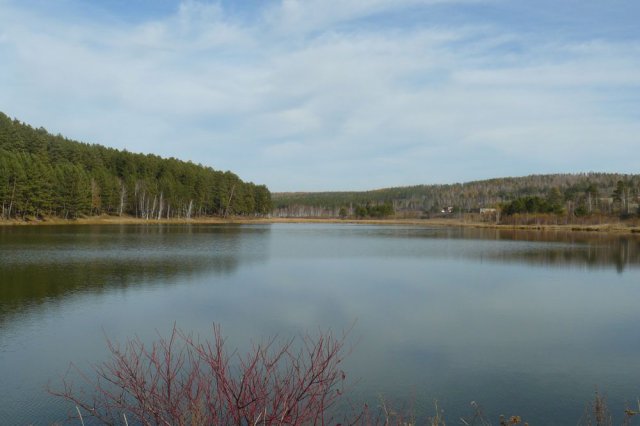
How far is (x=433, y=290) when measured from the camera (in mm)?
17547

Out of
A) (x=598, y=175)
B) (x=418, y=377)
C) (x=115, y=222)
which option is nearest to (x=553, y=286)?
(x=418, y=377)

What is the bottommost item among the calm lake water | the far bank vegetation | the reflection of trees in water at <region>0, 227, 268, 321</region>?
the calm lake water

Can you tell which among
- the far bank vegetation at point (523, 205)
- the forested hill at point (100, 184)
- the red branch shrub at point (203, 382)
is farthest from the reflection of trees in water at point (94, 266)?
the far bank vegetation at point (523, 205)

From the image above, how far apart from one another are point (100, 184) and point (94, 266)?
5433cm

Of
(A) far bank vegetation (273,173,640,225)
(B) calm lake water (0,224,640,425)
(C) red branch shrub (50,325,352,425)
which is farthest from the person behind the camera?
(A) far bank vegetation (273,173,640,225)

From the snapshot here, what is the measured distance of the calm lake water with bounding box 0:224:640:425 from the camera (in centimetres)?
780

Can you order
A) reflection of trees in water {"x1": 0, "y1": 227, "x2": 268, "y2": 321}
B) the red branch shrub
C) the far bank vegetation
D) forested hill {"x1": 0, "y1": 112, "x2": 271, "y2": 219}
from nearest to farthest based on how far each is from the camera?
the red branch shrub
reflection of trees in water {"x1": 0, "y1": 227, "x2": 268, "y2": 321}
forested hill {"x1": 0, "y1": 112, "x2": 271, "y2": 219}
the far bank vegetation

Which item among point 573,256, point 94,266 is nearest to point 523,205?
point 573,256

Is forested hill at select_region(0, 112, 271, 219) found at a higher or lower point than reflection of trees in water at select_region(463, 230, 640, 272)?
higher

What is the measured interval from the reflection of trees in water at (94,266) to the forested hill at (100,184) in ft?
96.2

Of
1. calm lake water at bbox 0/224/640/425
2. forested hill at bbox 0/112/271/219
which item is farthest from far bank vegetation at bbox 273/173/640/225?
calm lake water at bbox 0/224/640/425

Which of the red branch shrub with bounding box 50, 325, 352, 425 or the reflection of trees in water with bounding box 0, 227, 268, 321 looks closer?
the red branch shrub with bounding box 50, 325, 352, 425

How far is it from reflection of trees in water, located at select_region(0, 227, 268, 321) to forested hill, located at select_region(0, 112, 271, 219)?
96.2ft

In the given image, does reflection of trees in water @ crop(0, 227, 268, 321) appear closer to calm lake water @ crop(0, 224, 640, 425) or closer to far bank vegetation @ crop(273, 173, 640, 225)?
calm lake water @ crop(0, 224, 640, 425)
